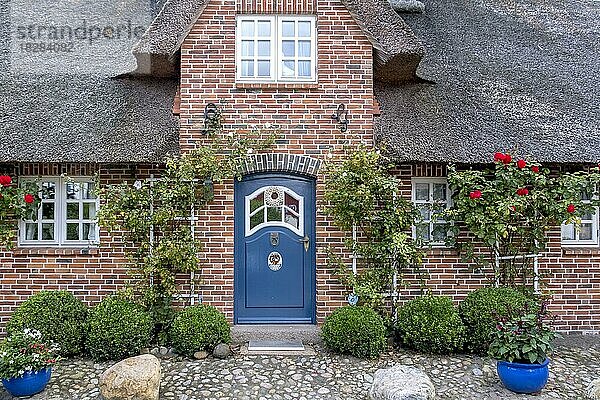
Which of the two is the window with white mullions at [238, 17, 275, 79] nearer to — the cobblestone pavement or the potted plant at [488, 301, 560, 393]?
the cobblestone pavement

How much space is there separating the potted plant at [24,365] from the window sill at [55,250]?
1.98 meters

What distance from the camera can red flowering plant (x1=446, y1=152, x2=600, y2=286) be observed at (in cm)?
820

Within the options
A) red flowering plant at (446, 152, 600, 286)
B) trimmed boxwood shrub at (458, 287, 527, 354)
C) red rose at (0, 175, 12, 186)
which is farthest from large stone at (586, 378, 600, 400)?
red rose at (0, 175, 12, 186)

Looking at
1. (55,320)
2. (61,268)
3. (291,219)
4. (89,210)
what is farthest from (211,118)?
(55,320)

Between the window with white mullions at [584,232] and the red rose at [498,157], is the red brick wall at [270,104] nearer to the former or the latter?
the red rose at [498,157]

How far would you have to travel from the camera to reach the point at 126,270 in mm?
8375

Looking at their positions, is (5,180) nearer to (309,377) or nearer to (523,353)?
(309,377)

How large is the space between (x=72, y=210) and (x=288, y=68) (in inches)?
145

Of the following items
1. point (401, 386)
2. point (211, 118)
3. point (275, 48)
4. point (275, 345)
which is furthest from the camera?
point (275, 48)

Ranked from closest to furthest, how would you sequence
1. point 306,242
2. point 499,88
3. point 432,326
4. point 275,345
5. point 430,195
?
point 432,326
point 275,345
point 306,242
point 430,195
point 499,88

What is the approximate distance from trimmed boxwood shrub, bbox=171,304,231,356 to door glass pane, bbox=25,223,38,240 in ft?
8.53

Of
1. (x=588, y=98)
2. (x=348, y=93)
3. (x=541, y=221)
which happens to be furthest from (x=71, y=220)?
(x=588, y=98)

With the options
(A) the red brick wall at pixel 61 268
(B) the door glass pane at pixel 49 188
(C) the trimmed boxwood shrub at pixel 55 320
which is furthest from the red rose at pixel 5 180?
(C) the trimmed boxwood shrub at pixel 55 320

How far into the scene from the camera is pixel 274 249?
8.53 metres
